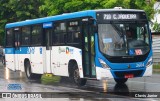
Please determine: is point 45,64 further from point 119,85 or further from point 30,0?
point 30,0

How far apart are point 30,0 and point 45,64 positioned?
23474 millimetres

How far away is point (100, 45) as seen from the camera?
16.4 m

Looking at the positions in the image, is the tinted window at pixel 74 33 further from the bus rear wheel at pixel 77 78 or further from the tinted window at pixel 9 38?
the tinted window at pixel 9 38

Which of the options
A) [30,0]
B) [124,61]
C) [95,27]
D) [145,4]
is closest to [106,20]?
[95,27]

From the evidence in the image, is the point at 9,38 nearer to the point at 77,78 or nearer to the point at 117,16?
the point at 77,78

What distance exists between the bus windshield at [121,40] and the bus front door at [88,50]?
0.57m

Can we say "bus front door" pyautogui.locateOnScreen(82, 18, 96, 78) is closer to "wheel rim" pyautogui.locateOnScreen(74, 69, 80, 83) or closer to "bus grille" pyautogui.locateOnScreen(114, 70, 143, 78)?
"wheel rim" pyautogui.locateOnScreen(74, 69, 80, 83)

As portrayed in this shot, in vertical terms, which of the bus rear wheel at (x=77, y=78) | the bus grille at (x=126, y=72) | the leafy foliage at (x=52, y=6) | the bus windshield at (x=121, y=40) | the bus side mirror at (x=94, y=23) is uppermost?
the leafy foliage at (x=52, y=6)

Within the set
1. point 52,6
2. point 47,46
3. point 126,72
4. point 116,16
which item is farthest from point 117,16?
point 52,6

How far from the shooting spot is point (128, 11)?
1689cm

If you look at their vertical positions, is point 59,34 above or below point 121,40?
above

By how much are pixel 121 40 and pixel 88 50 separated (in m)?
1.51

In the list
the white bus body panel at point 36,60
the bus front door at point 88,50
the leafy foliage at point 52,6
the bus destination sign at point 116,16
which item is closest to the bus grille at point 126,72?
the bus front door at point 88,50

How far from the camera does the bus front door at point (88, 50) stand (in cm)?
1689
